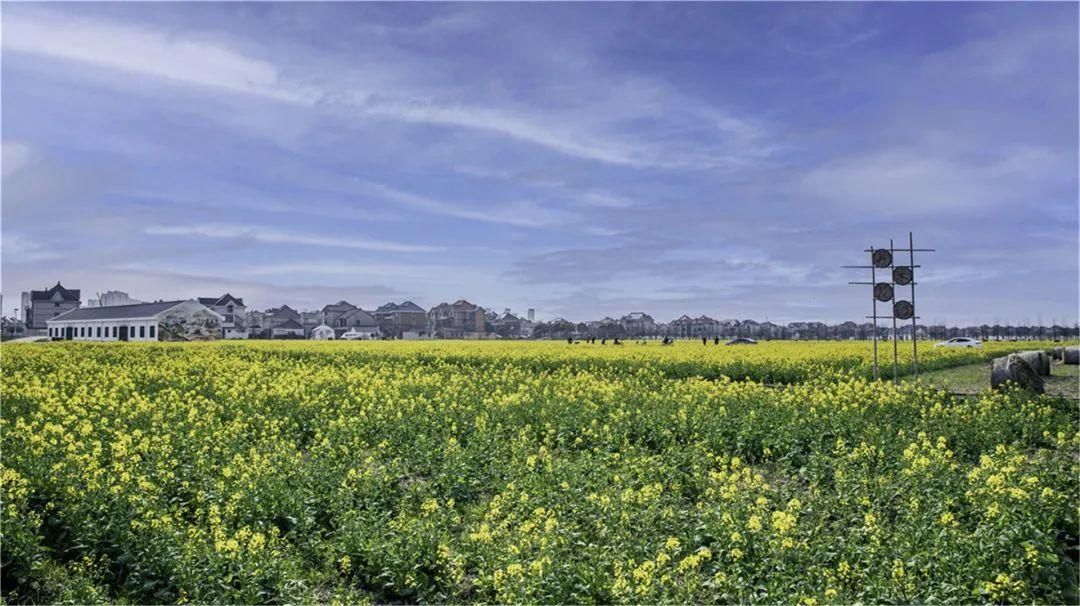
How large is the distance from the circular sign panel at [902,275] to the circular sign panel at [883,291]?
298mm

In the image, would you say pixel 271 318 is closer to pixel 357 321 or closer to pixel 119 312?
pixel 357 321

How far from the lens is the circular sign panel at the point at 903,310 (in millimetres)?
21172

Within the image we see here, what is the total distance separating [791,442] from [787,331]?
103 metres

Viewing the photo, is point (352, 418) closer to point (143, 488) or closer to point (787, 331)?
point (143, 488)

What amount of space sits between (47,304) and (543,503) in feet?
417

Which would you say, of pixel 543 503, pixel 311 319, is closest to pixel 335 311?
pixel 311 319

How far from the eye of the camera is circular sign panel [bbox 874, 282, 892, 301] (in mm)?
21125

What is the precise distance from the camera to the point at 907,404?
46.3 ft

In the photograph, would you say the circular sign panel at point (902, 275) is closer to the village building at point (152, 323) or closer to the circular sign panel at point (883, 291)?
the circular sign panel at point (883, 291)

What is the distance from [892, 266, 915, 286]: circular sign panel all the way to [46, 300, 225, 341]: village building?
64155 mm

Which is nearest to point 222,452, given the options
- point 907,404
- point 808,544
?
point 808,544

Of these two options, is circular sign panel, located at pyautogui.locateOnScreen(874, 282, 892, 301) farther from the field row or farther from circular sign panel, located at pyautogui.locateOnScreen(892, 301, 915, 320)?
the field row

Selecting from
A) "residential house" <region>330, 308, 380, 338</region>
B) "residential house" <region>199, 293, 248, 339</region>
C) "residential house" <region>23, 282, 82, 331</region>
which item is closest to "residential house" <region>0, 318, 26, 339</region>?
"residential house" <region>23, 282, 82, 331</region>

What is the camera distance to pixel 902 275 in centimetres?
2120
